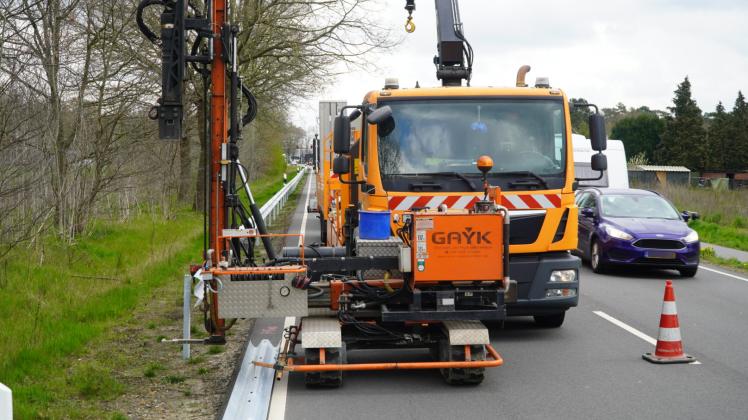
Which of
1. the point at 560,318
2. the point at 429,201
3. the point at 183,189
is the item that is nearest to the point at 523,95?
the point at 429,201

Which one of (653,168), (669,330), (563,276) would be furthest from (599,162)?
(653,168)

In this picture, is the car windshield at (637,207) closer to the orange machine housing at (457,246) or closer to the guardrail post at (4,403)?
the orange machine housing at (457,246)

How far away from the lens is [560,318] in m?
11.1

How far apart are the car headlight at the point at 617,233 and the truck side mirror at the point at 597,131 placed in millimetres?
6517

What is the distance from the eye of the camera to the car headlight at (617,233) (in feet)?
54.7

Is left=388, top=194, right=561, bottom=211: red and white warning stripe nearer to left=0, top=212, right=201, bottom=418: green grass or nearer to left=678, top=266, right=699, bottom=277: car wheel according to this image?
left=0, top=212, right=201, bottom=418: green grass

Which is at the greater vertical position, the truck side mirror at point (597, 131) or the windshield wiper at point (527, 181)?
the truck side mirror at point (597, 131)

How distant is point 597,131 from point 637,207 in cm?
824

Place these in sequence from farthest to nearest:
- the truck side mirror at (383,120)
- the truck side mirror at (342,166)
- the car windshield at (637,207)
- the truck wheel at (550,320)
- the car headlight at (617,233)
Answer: the car windshield at (637,207), the car headlight at (617,233), the truck wheel at (550,320), the truck side mirror at (342,166), the truck side mirror at (383,120)

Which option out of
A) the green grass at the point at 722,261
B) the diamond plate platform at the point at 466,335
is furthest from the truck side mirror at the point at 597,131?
the green grass at the point at 722,261

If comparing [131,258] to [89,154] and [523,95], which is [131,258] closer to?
[89,154]

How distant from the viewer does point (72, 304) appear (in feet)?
37.9

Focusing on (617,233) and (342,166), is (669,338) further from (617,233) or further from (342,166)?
(617,233)

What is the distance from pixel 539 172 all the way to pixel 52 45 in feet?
31.3
